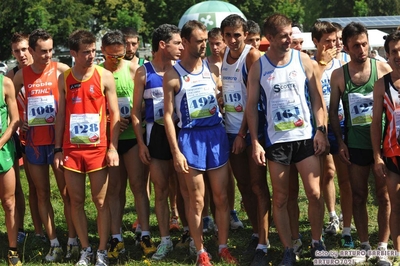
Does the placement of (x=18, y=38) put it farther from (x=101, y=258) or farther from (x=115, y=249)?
(x=101, y=258)

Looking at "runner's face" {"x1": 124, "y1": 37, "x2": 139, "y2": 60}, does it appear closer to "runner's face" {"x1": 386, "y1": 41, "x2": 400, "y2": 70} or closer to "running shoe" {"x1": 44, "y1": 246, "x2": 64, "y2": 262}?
"running shoe" {"x1": 44, "y1": 246, "x2": 64, "y2": 262}

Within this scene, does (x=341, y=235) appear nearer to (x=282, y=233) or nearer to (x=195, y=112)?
(x=282, y=233)

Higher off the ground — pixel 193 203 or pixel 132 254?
pixel 193 203

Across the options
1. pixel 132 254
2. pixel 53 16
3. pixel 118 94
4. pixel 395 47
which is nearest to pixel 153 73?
pixel 118 94

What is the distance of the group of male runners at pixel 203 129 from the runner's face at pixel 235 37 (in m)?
0.01

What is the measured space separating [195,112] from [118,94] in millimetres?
1145

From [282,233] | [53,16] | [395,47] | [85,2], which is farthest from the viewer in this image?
[85,2]

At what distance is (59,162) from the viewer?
6.02 meters

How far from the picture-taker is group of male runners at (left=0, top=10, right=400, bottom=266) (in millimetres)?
5559

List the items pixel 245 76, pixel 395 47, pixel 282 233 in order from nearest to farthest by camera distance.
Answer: pixel 395 47
pixel 282 233
pixel 245 76

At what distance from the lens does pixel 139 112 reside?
6.25m

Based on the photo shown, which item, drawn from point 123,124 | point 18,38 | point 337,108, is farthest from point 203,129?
point 18,38

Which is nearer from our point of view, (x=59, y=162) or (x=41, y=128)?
(x=59, y=162)

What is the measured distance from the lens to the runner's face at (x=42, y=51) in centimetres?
640
